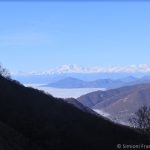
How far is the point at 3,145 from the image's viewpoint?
116 feet

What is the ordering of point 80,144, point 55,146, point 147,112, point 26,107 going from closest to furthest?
point 55,146 → point 80,144 → point 26,107 → point 147,112

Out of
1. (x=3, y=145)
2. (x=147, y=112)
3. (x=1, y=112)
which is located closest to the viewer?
(x=3, y=145)

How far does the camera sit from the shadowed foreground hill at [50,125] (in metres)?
51.0

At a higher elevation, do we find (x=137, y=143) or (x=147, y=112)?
(x=147, y=112)

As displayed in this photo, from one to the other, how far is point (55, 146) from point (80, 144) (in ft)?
14.8

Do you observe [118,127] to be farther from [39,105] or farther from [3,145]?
[3,145]

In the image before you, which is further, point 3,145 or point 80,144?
point 80,144

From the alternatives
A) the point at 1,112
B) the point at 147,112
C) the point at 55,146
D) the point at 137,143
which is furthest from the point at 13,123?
the point at 147,112

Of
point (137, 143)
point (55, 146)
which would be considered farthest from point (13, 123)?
point (137, 143)

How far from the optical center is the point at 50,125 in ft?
182

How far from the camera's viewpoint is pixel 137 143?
190ft

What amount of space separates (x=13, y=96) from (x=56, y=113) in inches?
261

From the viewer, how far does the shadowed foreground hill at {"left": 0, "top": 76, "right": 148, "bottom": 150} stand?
51.0m

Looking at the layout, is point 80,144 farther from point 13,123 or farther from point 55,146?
point 13,123
